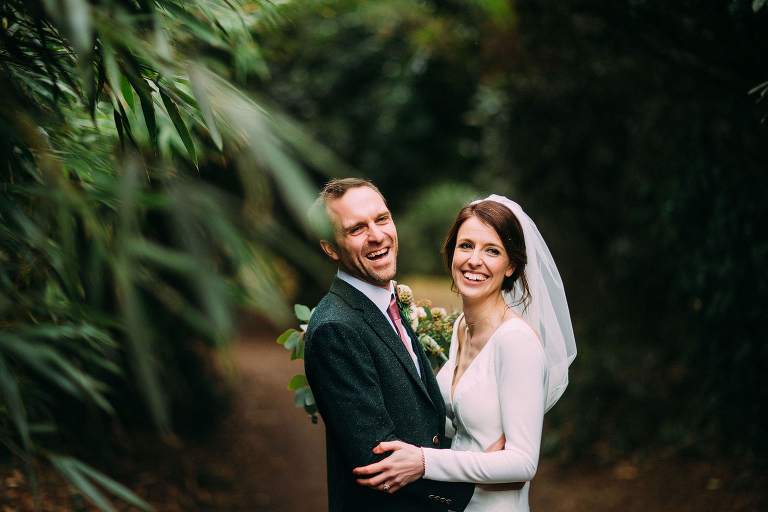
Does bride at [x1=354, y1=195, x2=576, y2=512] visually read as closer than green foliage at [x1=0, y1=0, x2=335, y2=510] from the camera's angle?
No

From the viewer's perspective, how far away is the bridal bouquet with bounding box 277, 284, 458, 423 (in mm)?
2928

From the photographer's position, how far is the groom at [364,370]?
2365 millimetres

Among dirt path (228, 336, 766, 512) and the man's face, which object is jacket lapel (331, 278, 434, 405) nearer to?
the man's face

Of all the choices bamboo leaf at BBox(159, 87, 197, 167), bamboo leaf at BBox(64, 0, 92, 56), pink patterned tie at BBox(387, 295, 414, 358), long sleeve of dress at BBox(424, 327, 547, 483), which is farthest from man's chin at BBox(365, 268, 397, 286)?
bamboo leaf at BBox(64, 0, 92, 56)

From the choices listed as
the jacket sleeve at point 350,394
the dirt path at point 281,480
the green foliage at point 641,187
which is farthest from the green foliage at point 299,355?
the green foliage at point 641,187

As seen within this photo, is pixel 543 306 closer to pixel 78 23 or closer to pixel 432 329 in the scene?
pixel 432 329

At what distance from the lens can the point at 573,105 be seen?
21.6ft

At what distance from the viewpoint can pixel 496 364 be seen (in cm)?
254

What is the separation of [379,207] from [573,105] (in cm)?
458

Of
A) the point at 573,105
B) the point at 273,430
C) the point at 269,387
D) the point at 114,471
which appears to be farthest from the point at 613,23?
the point at 269,387

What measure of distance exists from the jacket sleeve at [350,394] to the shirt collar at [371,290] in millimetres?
195

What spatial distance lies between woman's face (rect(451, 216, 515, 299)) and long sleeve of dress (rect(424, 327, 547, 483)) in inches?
7.8

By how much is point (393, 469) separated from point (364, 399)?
24 cm

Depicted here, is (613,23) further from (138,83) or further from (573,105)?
(138,83)
